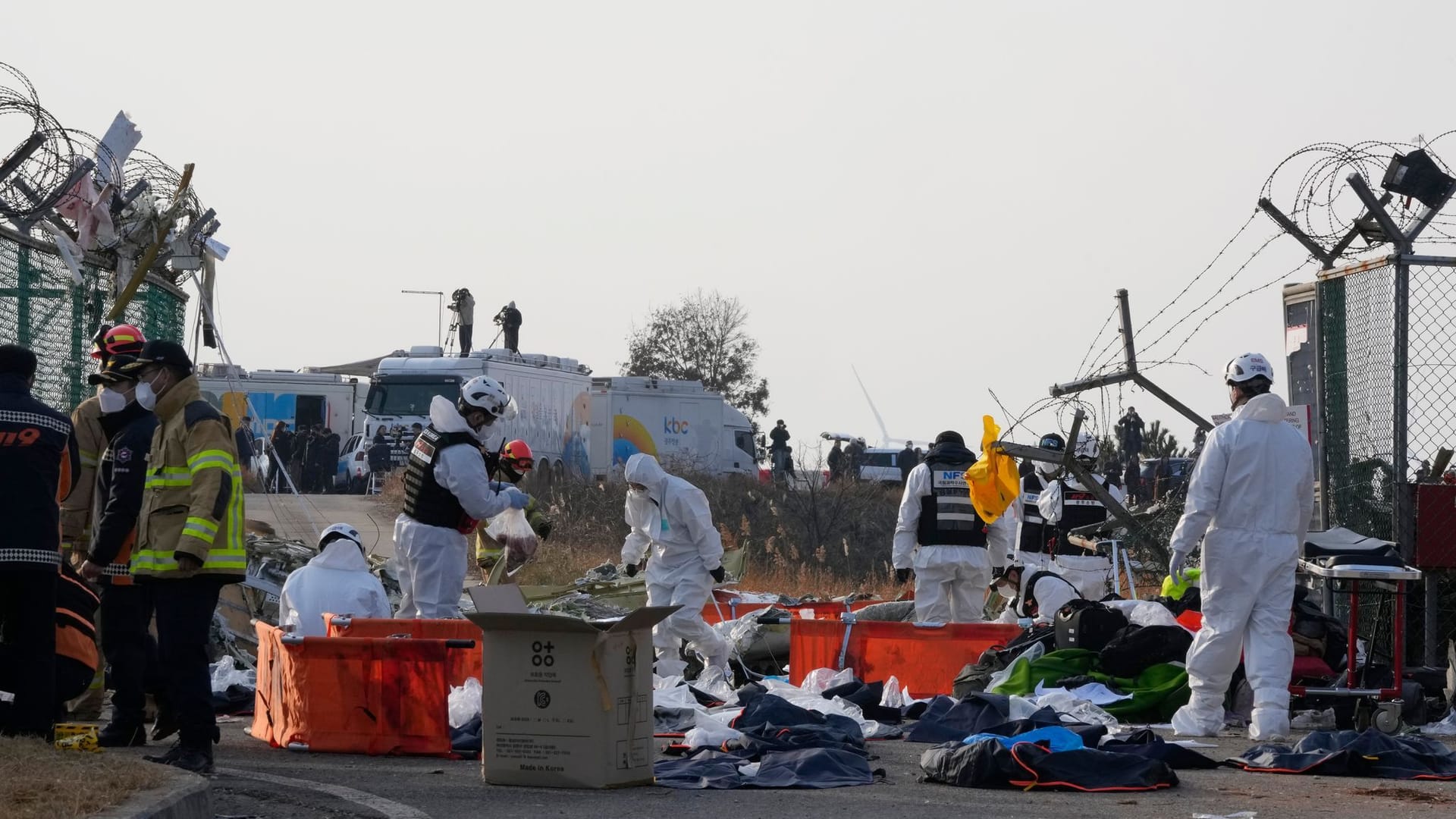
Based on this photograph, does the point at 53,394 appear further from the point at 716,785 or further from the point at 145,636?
the point at 716,785

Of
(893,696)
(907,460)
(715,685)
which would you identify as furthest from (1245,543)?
(907,460)

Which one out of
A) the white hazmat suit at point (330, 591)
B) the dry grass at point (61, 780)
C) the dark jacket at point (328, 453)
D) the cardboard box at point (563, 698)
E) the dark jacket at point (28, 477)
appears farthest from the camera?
the dark jacket at point (328, 453)

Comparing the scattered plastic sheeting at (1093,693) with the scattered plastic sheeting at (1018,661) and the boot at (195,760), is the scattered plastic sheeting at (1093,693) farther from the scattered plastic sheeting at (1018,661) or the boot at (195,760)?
the boot at (195,760)

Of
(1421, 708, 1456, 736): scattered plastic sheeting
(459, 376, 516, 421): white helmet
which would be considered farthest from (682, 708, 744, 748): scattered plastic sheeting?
(1421, 708, 1456, 736): scattered plastic sheeting

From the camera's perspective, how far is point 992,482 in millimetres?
13602

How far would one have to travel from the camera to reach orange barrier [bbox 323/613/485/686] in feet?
31.6

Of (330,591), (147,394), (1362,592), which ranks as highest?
(147,394)

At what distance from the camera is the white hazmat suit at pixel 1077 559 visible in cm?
1516

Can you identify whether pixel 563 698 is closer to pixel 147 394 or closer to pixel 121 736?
pixel 147 394

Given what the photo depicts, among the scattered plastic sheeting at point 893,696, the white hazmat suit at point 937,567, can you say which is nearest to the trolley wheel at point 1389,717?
the scattered plastic sheeting at point 893,696

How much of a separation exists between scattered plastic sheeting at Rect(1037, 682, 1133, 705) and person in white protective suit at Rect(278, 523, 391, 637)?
12.1 ft

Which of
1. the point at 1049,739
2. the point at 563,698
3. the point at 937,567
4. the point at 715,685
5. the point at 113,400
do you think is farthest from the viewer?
the point at 937,567

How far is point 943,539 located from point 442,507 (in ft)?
12.8

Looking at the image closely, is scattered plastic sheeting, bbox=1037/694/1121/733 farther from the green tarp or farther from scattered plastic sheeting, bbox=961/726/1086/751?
scattered plastic sheeting, bbox=961/726/1086/751
